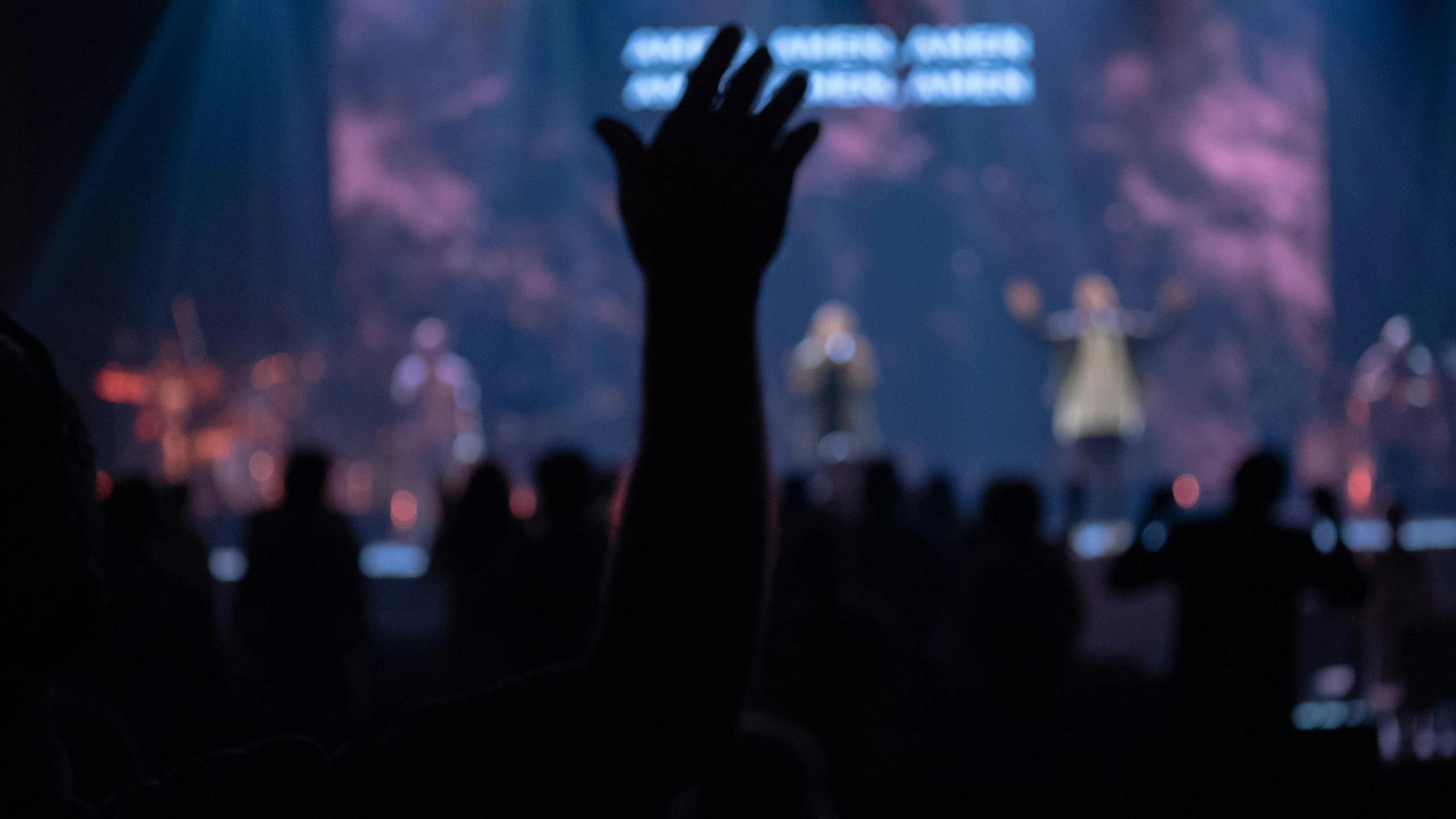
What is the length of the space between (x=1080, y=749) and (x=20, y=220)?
8792 mm

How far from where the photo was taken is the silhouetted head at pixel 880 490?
4.91 m

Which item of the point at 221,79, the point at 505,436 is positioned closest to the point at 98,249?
the point at 221,79

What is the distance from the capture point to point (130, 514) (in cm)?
322

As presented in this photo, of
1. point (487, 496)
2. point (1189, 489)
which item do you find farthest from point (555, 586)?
point (1189, 489)

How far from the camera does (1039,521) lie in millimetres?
3893

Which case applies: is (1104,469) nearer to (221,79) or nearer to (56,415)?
(221,79)

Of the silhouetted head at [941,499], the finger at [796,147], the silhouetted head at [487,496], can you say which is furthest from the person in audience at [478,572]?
the silhouetted head at [941,499]

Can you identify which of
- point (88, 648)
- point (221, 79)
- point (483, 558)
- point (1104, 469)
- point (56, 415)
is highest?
point (221, 79)

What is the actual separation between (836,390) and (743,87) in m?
11.3

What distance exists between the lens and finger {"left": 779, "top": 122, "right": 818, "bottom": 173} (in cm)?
68

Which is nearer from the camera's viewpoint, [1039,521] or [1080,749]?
[1080,749]

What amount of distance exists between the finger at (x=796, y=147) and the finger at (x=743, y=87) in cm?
3

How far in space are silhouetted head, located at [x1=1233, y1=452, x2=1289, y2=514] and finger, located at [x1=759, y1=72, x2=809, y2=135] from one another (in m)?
2.76

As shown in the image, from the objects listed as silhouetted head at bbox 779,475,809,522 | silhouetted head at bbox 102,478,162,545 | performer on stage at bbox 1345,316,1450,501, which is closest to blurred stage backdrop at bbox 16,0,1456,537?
performer on stage at bbox 1345,316,1450,501
